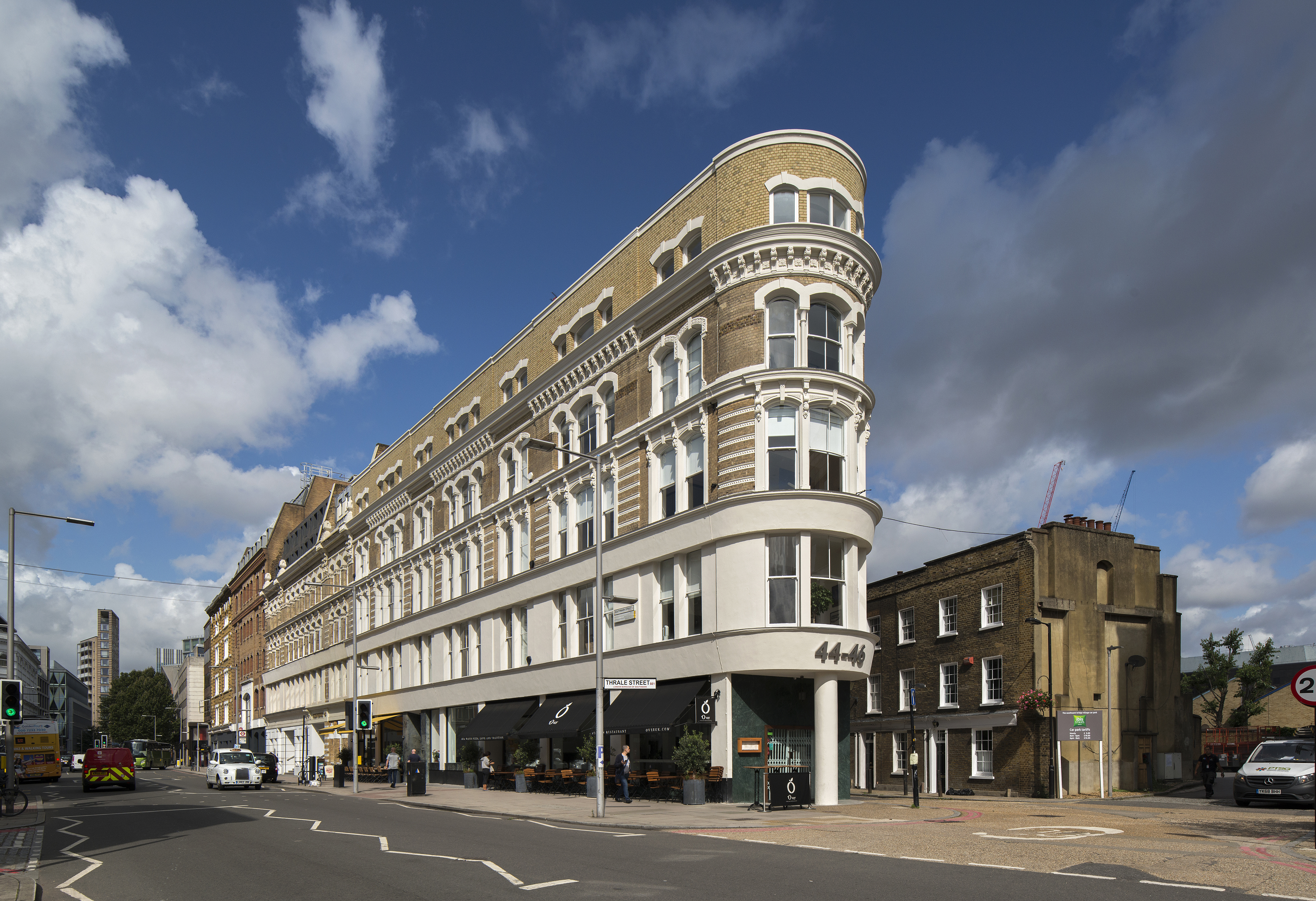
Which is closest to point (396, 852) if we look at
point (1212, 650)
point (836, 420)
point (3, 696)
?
point (3, 696)

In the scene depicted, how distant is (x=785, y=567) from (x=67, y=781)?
2374 inches

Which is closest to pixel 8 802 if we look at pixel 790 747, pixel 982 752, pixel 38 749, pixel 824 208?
pixel 790 747

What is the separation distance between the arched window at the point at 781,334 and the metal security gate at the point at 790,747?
34.8 feet

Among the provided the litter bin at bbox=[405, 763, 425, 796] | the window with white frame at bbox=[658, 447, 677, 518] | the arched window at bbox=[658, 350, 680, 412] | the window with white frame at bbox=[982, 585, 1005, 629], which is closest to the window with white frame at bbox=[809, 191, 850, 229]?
the arched window at bbox=[658, 350, 680, 412]

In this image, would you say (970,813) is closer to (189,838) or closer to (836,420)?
(836,420)

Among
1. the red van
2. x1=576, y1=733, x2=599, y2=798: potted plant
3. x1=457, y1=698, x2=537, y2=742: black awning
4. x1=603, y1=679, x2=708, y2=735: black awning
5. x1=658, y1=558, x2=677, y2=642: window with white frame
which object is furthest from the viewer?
the red van

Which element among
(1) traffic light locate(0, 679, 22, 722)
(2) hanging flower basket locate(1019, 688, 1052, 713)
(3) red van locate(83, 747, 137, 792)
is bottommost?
(3) red van locate(83, 747, 137, 792)

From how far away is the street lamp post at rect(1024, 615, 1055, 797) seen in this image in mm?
35469

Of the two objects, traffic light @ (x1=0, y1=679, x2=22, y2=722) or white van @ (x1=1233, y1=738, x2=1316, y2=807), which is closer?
traffic light @ (x1=0, y1=679, x2=22, y2=722)

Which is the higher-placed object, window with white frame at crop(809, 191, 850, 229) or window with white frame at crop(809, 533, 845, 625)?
window with white frame at crop(809, 191, 850, 229)

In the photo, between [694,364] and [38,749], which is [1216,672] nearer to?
[694,364]

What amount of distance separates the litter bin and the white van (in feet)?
86.0

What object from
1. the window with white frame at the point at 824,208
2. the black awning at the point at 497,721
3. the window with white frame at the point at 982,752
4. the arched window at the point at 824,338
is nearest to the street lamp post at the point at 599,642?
the arched window at the point at 824,338

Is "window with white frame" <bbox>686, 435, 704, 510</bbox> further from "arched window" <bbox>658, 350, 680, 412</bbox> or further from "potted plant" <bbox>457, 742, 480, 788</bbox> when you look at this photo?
"potted plant" <bbox>457, 742, 480, 788</bbox>
